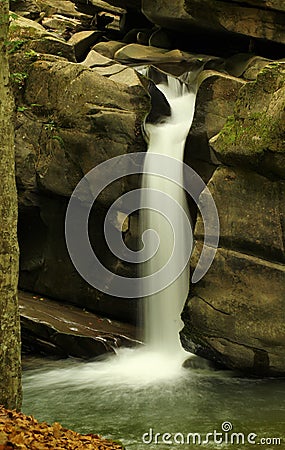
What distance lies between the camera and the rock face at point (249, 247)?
9.83 meters

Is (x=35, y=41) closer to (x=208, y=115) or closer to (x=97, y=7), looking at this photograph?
(x=208, y=115)

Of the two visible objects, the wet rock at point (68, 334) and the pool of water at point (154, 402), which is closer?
the pool of water at point (154, 402)

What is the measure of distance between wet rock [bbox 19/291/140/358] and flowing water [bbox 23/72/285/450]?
0.70 feet

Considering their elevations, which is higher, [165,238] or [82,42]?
[82,42]

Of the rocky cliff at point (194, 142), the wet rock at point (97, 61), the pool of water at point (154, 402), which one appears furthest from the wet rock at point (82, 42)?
the pool of water at point (154, 402)

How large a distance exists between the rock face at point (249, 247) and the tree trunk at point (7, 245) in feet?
13.4

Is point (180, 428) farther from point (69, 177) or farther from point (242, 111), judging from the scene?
point (69, 177)

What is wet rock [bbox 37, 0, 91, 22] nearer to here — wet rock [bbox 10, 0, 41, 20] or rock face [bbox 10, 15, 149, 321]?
wet rock [bbox 10, 0, 41, 20]

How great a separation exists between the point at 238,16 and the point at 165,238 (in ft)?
14.9

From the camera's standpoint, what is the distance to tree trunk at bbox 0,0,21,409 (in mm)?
6566

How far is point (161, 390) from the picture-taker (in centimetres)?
974

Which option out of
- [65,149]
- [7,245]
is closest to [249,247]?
[65,149]

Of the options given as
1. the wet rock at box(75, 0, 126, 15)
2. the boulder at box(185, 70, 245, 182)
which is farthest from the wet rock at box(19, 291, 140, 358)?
the wet rock at box(75, 0, 126, 15)

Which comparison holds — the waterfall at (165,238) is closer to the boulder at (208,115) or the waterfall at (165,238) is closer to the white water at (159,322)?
the white water at (159,322)
